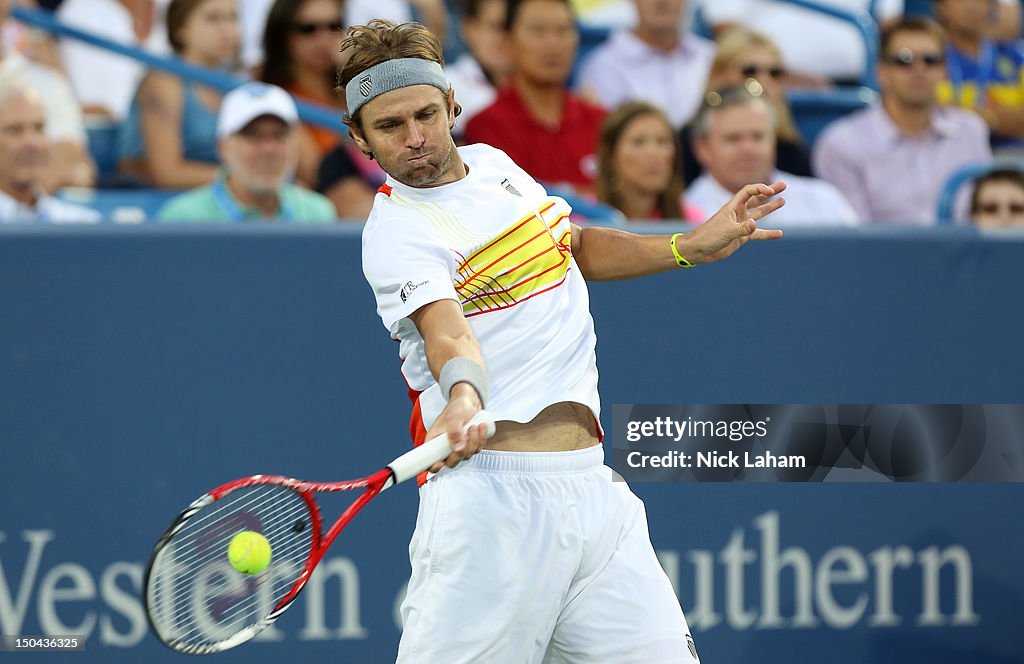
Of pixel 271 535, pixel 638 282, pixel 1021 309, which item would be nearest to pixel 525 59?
pixel 638 282

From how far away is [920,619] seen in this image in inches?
188

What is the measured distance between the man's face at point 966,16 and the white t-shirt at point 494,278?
536cm

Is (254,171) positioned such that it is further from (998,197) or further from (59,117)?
(998,197)

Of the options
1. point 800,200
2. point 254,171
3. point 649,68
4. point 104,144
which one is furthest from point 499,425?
point 649,68

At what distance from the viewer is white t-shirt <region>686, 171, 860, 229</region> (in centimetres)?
636

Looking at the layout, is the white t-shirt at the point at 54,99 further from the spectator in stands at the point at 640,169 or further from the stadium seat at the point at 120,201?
the spectator in stands at the point at 640,169

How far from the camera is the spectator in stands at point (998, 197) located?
6.34 m

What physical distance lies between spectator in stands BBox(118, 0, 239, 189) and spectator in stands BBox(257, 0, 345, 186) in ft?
0.82

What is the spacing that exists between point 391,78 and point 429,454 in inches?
33.5

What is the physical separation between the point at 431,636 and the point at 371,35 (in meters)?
1.35

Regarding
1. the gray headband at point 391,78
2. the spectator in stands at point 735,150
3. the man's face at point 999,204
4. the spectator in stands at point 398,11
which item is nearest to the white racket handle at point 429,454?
the gray headband at point 391,78

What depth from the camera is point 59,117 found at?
646 centimetres

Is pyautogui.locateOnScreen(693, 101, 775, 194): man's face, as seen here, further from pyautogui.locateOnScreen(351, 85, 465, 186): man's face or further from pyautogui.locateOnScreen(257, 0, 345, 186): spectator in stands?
pyautogui.locateOnScreen(351, 85, 465, 186): man's face

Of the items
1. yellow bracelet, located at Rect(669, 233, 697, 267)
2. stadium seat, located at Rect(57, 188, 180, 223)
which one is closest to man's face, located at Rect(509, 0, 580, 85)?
stadium seat, located at Rect(57, 188, 180, 223)
